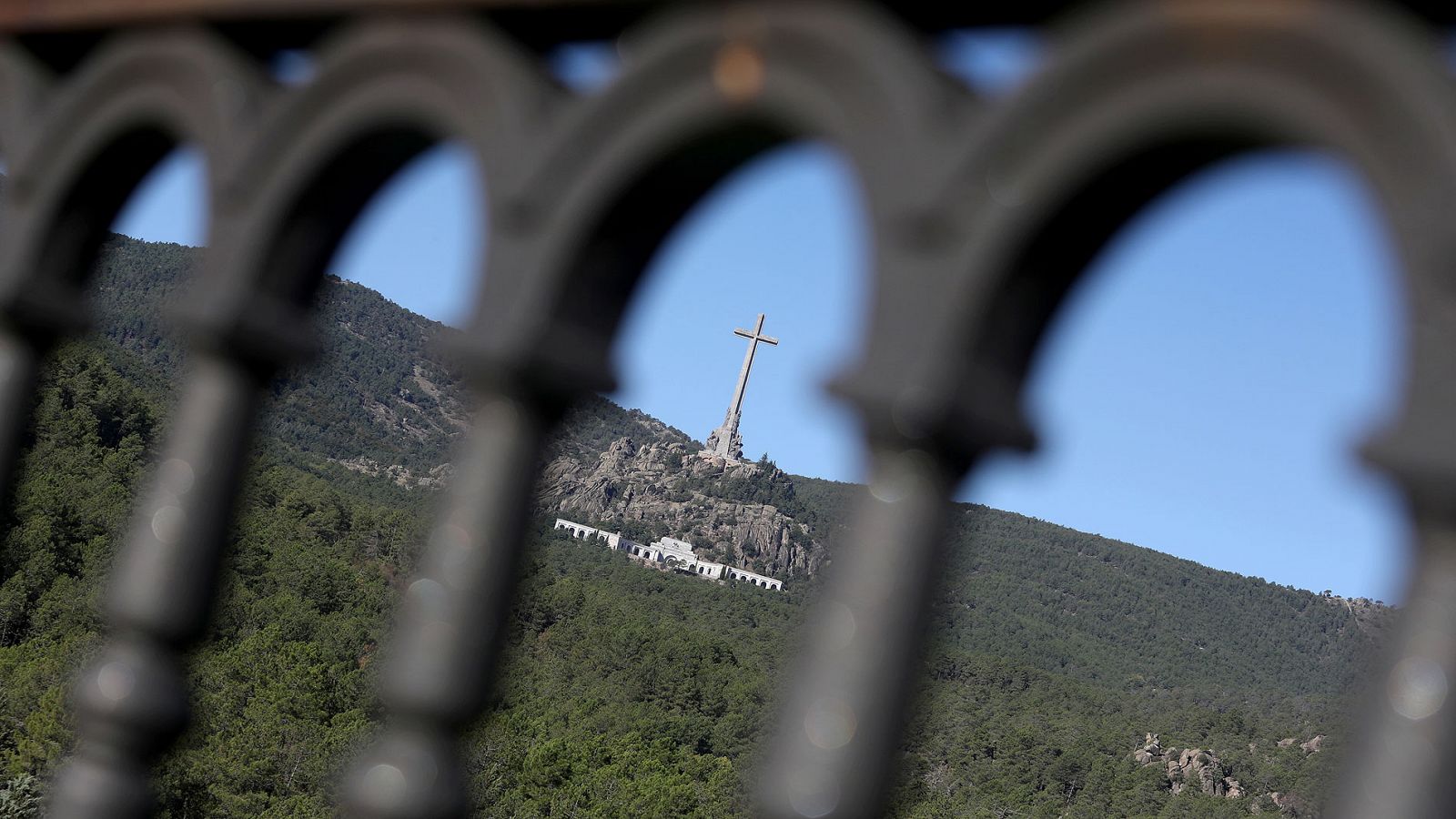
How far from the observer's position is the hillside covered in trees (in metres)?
51.8

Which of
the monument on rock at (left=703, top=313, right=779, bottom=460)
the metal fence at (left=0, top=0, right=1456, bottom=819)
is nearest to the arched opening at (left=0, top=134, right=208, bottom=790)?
the metal fence at (left=0, top=0, right=1456, bottom=819)

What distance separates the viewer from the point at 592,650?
99.6 metres

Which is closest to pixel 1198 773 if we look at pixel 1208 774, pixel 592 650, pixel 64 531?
pixel 1208 774

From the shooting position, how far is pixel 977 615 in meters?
161

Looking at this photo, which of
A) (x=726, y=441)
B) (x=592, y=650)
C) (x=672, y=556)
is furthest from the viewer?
(x=726, y=441)

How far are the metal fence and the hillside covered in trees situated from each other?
297 mm

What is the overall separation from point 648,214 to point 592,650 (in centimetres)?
9654

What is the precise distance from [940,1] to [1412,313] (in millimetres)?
1619

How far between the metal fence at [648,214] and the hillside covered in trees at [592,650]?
0.98 ft

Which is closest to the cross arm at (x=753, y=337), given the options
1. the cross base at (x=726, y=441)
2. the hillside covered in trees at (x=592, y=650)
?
the hillside covered in trees at (x=592, y=650)

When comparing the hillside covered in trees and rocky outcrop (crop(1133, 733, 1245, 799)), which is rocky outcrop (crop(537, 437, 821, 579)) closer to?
the hillside covered in trees

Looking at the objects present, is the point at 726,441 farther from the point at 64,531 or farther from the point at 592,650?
the point at 64,531

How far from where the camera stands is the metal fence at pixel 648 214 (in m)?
3.54

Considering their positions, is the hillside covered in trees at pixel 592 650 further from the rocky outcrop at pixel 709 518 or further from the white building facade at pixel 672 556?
the rocky outcrop at pixel 709 518
